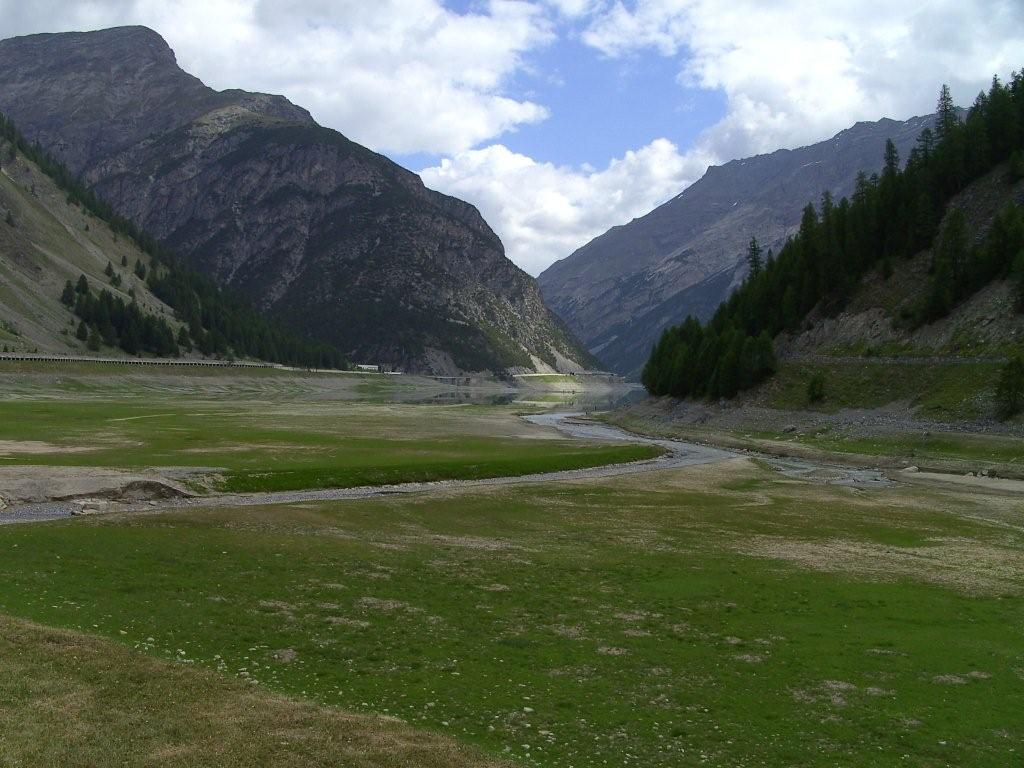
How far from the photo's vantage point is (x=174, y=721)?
41.8 ft

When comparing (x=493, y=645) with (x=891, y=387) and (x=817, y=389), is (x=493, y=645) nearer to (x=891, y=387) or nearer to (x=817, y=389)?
(x=891, y=387)

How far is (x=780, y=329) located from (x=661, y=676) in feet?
424

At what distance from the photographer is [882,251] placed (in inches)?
5118

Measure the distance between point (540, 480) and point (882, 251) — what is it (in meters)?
103

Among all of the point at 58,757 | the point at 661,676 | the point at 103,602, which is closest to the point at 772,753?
the point at 661,676

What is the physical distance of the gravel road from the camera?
34.4 metres

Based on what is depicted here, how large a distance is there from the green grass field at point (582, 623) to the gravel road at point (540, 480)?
4573 mm

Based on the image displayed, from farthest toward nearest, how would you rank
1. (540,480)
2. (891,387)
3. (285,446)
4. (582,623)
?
1. (891,387)
2. (285,446)
3. (540,480)
4. (582,623)

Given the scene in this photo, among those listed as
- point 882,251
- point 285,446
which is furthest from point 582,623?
point 882,251

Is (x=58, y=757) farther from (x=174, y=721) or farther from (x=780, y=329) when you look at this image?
(x=780, y=329)

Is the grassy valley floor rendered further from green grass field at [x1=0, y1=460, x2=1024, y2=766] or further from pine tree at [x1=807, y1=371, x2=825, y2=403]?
pine tree at [x1=807, y1=371, x2=825, y2=403]

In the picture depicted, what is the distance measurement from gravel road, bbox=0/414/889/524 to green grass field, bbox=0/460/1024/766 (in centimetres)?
457

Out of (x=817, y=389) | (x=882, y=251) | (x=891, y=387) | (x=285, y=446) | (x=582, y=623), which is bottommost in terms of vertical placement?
(x=582, y=623)

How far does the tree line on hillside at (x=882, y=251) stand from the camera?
106938 mm
